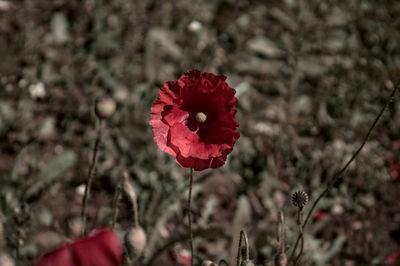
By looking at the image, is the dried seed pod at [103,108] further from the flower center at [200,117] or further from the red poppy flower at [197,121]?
the flower center at [200,117]

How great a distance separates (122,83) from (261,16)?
1.68m

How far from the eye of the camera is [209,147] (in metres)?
1.06

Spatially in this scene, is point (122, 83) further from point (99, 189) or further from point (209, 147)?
point (209, 147)

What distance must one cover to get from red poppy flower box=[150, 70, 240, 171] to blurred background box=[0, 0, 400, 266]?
0.52m

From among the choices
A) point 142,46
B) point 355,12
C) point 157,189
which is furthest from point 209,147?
point 355,12

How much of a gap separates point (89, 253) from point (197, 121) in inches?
21.8

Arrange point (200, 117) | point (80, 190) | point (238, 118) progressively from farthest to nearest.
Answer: point (238, 118)
point (80, 190)
point (200, 117)

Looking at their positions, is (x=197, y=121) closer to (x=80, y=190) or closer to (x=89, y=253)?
(x=89, y=253)

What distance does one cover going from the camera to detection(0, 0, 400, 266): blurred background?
196 cm

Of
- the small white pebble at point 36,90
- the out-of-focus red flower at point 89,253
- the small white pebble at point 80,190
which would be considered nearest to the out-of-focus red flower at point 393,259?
the small white pebble at point 80,190

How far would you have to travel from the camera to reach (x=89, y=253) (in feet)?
2.15

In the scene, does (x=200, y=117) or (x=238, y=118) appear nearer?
(x=200, y=117)

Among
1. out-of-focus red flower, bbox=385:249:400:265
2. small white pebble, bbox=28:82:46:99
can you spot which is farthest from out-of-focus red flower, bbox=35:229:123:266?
out-of-focus red flower, bbox=385:249:400:265

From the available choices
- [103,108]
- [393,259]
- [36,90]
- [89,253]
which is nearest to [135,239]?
[103,108]
